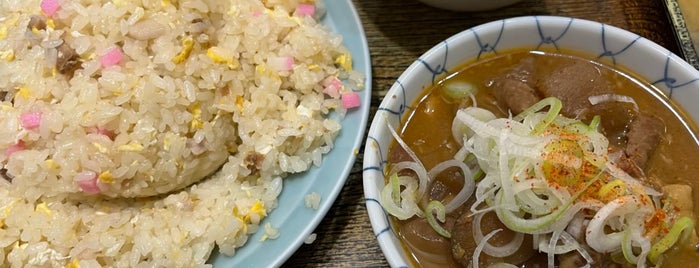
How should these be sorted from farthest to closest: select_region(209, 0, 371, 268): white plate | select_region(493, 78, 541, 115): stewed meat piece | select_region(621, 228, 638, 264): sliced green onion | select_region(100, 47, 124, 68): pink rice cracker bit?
select_region(100, 47, 124, 68): pink rice cracker bit → select_region(209, 0, 371, 268): white plate → select_region(493, 78, 541, 115): stewed meat piece → select_region(621, 228, 638, 264): sliced green onion

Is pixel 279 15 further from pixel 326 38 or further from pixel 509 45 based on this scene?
pixel 509 45

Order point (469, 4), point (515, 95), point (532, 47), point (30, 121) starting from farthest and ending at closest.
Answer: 1. point (469, 4)
2. point (30, 121)
3. point (532, 47)
4. point (515, 95)

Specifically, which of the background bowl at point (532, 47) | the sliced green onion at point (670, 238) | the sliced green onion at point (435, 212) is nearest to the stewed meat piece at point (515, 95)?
the background bowl at point (532, 47)

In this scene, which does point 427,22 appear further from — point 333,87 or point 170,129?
point 170,129

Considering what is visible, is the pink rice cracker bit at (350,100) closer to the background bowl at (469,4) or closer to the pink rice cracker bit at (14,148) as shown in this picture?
the background bowl at (469,4)

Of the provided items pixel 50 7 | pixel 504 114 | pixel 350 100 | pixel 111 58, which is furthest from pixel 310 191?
pixel 50 7

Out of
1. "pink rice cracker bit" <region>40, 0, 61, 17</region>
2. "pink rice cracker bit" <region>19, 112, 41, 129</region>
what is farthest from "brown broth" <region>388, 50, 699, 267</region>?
"pink rice cracker bit" <region>40, 0, 61, 17</region>

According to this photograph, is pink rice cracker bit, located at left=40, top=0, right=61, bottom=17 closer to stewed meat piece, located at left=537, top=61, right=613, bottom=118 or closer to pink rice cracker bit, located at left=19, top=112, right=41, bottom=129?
pink rice cracker bit, located at left=19, top=112, right=41, bottom=129
